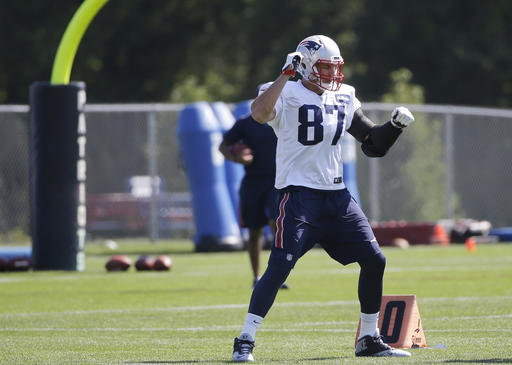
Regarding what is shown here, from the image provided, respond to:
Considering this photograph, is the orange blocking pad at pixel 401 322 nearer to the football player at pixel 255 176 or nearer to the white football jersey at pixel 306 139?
the white football jersey at pixel 306 139

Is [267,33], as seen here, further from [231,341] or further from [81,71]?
[231,341]

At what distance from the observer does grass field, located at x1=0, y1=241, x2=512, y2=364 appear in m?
7.09

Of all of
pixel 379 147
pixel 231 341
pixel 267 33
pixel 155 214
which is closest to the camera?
pixel 379 147

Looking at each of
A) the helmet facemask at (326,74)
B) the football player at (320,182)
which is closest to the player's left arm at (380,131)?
the football player at (320,182)

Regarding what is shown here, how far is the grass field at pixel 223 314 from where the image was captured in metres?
7.09

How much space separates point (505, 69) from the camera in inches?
1419

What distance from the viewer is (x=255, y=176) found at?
11977mm

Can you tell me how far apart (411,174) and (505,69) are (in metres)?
13.5

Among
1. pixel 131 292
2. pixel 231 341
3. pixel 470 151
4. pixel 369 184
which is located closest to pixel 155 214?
pixel 369 184

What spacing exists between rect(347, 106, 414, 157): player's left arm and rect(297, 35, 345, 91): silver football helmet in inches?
13.8

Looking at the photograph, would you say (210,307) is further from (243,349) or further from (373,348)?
(243,349)

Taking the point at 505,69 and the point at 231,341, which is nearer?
the point at 231,341

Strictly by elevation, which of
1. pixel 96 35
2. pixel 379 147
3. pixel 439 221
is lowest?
pixel 439 221

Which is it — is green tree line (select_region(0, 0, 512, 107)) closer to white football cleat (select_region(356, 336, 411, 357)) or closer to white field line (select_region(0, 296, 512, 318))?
white field line (select_region(0, 296, 512, 318))
